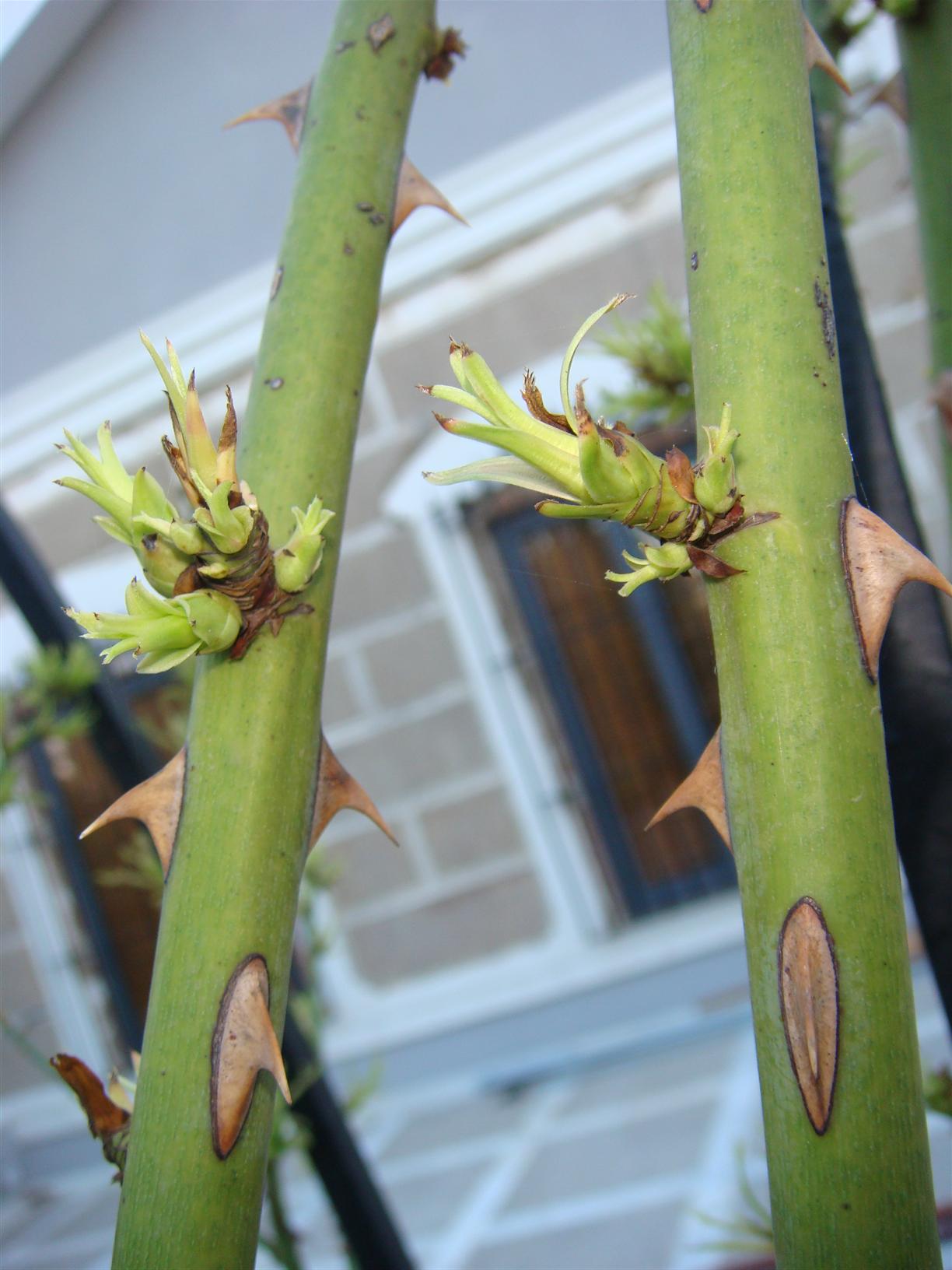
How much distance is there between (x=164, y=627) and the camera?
24 cm

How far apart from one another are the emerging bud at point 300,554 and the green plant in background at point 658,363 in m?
0.37

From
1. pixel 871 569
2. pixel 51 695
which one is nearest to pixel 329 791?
pixel 871 569

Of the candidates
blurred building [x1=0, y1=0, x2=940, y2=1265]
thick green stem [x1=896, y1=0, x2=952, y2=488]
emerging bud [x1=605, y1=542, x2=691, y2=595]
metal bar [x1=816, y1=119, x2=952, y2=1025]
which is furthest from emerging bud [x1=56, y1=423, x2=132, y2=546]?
blurred building [x1=0, y1=0, x2=940, y2=1265]

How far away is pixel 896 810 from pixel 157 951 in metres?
0.26

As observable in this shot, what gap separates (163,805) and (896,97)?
0.46 meters

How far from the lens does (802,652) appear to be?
20cm

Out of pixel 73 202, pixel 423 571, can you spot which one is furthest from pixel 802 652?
pixel 423 571

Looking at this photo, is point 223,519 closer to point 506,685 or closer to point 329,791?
point 329,791

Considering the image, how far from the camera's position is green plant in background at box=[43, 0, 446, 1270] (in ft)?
0.70

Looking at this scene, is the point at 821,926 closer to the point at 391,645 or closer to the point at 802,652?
the point at 802,652

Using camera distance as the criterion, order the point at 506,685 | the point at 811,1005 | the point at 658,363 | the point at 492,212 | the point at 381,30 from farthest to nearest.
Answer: the point at 506,685, the point at 492,212, the point at 658,363, the point at 381,30, the point at 811,1005

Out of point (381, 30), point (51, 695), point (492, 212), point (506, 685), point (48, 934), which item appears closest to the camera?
point (381, 30)

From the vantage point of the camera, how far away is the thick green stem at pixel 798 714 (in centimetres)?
19

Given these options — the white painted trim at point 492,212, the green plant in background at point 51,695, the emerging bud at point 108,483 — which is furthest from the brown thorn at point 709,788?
the white painted trim at point 492,212
